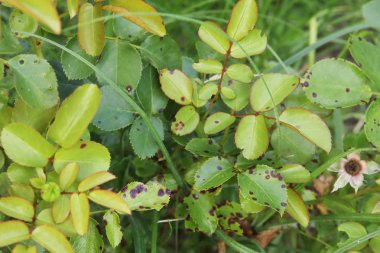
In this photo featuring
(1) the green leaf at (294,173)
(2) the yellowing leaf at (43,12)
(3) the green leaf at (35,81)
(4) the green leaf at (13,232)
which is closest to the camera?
(2) the yellowing leaf at (43,12)

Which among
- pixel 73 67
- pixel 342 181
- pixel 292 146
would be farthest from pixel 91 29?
pixel 342 181

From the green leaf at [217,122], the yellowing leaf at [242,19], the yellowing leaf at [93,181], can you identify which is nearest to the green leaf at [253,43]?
the yellowing leaf at [242,19]

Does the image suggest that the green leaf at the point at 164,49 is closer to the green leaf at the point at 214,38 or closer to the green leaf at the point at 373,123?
the green leaf at the point at 214,38

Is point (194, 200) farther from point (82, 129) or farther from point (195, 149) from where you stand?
point (82, 129)

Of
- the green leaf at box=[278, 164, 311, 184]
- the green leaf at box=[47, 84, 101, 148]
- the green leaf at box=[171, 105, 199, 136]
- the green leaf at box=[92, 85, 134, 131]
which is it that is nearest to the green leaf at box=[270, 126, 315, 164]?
the green leaf at box=[278, 164, 311, 184]

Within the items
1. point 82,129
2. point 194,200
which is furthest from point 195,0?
point 82,129
